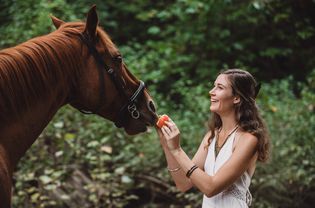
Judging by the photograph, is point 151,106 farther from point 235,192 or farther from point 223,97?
point 235,192

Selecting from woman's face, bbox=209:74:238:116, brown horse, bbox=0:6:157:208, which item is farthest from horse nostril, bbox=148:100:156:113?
woman's face, bbox=209:74:238:116

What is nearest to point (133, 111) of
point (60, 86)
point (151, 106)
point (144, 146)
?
point (151, 106)

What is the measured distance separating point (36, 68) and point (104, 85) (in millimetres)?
424

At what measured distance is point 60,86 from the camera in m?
2.62

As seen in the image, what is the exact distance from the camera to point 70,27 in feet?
9.06

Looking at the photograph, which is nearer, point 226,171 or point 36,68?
point 36,68

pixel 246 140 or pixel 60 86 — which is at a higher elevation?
pixel 60 86

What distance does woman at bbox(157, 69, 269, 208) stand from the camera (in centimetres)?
266

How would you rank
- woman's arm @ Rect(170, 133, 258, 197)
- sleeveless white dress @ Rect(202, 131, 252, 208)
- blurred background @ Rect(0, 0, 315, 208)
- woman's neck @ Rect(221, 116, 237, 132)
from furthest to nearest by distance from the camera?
blurred background @ Rect(0, 0, 315, 208), woman's neck @ Rect(221, 116, 237, 132), sleeveless white dress @ Rect(202, 131, 252, 208), woman's arm @ Rect(170, 133, 258, 197)

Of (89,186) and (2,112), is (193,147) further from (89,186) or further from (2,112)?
(2,112)

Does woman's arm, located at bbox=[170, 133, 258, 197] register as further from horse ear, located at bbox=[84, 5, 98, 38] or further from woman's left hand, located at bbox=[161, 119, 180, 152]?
horse ear, located at bbox=[84, 5, 98, 38]

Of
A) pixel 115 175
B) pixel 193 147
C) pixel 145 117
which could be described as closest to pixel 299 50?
pixel 193 147

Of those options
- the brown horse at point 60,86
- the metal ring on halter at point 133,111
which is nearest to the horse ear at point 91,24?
the brown horse at point 60,86

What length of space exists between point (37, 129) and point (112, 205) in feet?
9.15
